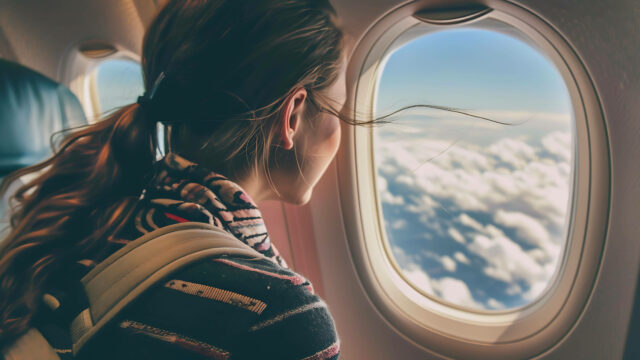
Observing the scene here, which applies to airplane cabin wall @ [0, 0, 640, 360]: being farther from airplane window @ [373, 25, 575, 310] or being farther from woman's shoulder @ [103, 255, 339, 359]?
woman's shoulder @ [103, 255, 339, 359]

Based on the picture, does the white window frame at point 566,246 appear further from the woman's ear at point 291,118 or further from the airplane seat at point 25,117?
the airplane seat at point 25,117

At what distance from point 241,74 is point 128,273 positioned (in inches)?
14.2

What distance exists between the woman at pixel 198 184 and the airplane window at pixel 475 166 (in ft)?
1.32

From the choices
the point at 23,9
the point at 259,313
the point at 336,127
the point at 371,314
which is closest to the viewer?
the point at 259,313

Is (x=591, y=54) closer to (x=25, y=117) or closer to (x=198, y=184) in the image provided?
(x=198, y=184)

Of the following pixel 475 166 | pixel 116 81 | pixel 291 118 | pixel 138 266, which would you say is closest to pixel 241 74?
pixel 291 118

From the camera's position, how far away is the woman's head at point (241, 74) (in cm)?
58

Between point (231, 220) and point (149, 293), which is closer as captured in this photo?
point (149, 293)

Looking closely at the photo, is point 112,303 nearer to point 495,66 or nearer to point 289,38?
point 289,38

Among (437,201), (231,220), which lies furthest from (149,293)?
(437,201)

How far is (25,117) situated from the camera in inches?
36.6

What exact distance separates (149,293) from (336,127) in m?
0.50

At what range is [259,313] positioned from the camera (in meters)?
0.43

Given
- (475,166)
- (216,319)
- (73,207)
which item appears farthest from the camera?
(475,166)
